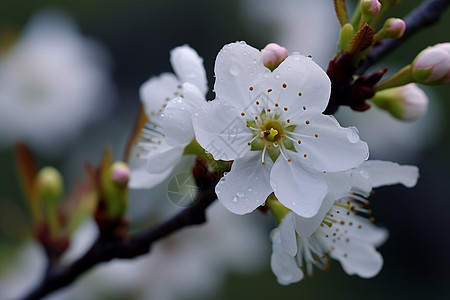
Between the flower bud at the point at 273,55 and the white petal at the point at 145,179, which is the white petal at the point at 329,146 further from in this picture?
the white petal at the point at 145,179

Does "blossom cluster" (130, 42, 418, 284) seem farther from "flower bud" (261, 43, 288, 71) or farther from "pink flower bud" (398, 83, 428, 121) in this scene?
"pink flower bud" (398, 83, 428, 121)

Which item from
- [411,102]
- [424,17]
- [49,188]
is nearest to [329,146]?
[411,102]

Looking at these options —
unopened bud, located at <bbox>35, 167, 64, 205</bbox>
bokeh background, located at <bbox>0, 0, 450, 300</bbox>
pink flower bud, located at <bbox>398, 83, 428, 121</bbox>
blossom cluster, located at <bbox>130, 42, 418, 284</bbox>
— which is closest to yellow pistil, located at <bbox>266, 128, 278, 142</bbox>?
blossom cluster, located at <bbox>130, 42, 418, 284</bbox>

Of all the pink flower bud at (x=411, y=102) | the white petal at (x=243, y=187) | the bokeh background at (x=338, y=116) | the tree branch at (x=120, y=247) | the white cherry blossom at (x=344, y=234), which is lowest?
the bokeh background at (x=338, y=116)

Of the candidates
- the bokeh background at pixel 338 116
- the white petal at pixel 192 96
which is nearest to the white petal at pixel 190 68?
the white petal at pixel 192 96

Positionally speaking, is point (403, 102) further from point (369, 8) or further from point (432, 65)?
point (369, 8)

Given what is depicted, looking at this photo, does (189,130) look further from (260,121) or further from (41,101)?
(41,101)
